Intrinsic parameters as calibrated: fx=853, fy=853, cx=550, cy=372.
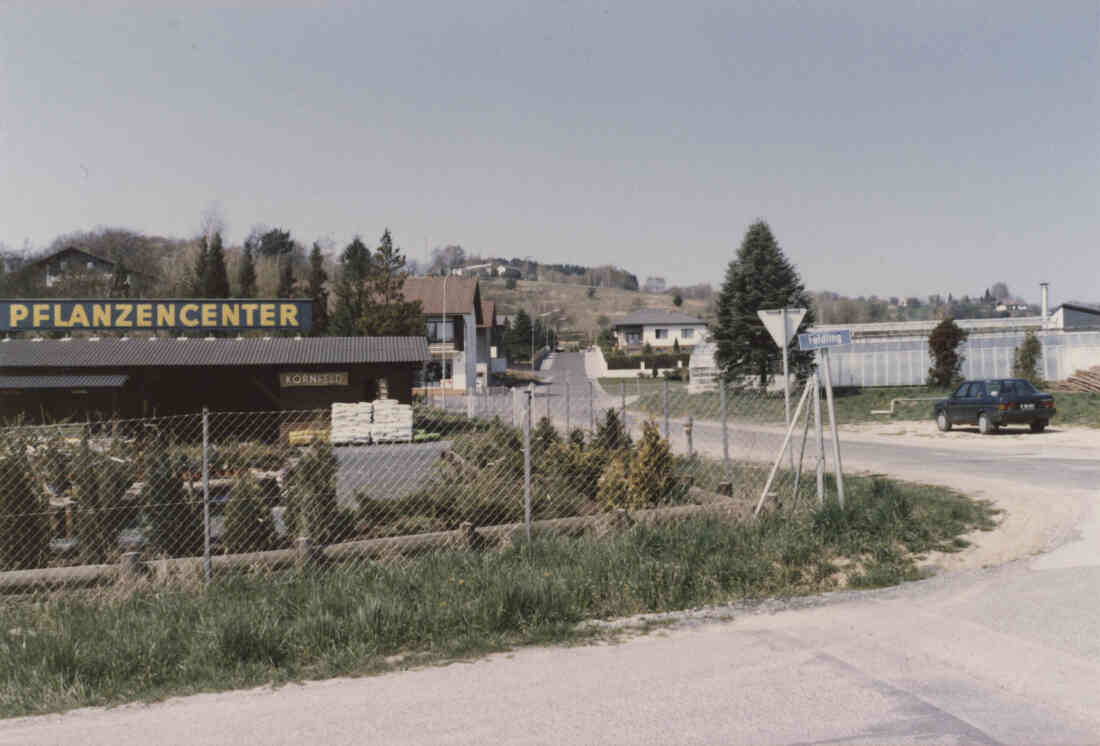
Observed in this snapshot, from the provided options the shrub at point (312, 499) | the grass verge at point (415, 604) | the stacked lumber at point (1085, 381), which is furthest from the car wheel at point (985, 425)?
the shrub at point (312, 499)

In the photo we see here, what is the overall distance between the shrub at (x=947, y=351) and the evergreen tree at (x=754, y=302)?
19.3ft

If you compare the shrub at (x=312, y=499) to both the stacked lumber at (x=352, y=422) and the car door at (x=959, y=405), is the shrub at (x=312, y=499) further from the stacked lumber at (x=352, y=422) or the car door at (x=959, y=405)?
the car door at (x=959, y=405)

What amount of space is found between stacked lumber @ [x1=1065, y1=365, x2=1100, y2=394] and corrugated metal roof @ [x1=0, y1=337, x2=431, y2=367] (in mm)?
27482

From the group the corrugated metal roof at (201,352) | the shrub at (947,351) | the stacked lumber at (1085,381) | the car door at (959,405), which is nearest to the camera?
the car door at (959,405)

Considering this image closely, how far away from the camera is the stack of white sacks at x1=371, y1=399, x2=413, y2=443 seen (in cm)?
2666

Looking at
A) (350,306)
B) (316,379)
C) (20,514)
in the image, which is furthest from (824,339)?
(350,306)

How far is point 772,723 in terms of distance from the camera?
4.94 m

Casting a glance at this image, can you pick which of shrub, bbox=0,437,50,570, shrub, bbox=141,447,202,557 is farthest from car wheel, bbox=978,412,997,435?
shrub, bbox=0,437,50,570

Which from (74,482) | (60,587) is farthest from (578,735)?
(74,482)

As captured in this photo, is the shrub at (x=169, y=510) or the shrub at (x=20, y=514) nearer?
the shrub at (x=20, y=514)

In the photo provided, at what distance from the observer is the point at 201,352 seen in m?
27.7

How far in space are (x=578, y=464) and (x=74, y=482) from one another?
653 centimetres

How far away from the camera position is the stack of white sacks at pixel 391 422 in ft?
87.5

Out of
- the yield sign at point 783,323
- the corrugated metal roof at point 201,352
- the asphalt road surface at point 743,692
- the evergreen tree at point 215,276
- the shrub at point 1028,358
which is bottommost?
the asphalt road surface at point 743,692
